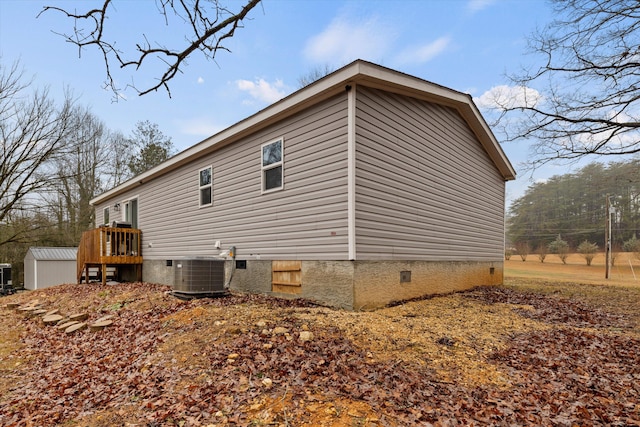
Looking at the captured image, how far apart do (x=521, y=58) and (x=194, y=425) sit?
40.1ft

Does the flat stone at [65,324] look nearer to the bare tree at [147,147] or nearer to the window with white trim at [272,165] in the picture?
the window with white trim at [272,165]

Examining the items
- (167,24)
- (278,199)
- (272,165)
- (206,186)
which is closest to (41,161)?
(206,186)

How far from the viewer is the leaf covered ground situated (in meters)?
3.12

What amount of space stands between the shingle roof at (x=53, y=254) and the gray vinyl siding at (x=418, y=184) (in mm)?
24398

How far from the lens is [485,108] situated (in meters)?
11.6

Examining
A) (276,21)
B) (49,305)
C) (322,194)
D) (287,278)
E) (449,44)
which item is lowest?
(49,305)

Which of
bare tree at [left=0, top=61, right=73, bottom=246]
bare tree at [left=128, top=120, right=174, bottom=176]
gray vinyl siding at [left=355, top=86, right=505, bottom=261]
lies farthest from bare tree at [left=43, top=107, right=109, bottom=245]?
gray vinyl siding at [left=355, top=86, right=505, bottom=261]

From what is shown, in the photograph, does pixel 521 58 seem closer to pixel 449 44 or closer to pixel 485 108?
pixel 485 108

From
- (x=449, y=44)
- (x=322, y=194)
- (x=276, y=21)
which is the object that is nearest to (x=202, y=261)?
(x=322, y=194)

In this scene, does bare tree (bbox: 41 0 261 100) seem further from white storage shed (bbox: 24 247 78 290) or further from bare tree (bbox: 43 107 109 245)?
white storage shed (bbox: 24 247 78 290)

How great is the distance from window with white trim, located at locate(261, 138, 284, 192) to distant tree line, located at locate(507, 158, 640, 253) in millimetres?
35108

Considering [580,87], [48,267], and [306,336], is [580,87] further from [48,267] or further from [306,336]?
[48,267]

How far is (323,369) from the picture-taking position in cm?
377

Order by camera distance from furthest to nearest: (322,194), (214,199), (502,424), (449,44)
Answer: (214,199)
(449,44)
(322,194)
(502,424)
